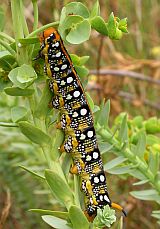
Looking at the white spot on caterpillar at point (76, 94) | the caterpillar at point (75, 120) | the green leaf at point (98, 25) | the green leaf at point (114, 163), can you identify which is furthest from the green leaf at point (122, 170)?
the green leaf at point (98, 25)

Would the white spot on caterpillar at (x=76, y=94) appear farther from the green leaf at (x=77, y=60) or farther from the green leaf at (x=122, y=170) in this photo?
the green leaf at (x=122, y=170)

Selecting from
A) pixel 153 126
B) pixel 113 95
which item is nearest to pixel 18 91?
pixel 153 126

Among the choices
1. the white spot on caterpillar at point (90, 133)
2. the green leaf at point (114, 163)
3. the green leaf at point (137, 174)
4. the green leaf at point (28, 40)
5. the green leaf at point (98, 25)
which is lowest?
the green leaf at point (137, 174)

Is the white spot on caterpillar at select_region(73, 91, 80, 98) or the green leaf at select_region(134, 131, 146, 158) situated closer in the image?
the white spot on caterpillar at select_region(73, 91, 80, 98)

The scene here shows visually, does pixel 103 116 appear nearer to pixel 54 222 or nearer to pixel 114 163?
pixel 114 163

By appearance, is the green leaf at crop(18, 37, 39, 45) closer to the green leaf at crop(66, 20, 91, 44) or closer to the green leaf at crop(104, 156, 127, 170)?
the green leaf at crop(66, 20, 91, 44)

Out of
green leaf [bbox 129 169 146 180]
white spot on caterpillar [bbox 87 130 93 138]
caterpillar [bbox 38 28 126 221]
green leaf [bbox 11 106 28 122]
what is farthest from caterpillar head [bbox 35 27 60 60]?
green leaf [bbox 129 169 146 180]

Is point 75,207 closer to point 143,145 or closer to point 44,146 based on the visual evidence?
point 44,146

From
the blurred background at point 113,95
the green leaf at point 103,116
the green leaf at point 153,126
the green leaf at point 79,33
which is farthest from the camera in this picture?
the blurred background at point 113,95

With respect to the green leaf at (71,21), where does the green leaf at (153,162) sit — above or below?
below
